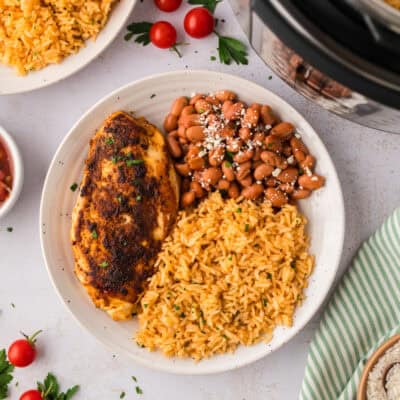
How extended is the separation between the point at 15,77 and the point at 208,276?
977mm

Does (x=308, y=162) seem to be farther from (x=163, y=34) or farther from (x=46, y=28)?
(x=46, y=28)

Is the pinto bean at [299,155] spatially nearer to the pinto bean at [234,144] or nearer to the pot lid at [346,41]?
the pinto bean at [234,144]

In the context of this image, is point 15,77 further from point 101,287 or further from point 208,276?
point 208,276

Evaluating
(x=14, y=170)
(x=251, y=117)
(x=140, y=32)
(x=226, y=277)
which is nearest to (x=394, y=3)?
(x=251, y=117)

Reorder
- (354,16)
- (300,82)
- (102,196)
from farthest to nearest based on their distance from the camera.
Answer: (102,196) < (300,82) < (354,16)

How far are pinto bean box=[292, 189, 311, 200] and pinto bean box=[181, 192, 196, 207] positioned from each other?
0.35 metres

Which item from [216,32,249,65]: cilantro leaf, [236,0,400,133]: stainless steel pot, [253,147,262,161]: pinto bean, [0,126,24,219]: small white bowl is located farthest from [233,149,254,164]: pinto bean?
[236,0,400,133]: stainless steel pot

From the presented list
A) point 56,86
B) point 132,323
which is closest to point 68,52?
point 56,86

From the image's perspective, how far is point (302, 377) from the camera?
238cm

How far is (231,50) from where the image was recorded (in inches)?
90.4

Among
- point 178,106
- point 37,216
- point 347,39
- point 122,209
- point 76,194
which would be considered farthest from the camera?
point 37,216

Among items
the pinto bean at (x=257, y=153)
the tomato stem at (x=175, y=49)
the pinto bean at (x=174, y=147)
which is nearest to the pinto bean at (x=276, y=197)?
the pinto bean at (x=257, y=153)

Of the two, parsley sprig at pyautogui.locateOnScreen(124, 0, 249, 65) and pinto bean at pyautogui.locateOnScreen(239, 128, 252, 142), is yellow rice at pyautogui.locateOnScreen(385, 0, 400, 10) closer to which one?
pinto bean at pyautogui.locateOnScreen(239, 128, 252, 142)

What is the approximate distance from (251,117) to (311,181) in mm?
298
